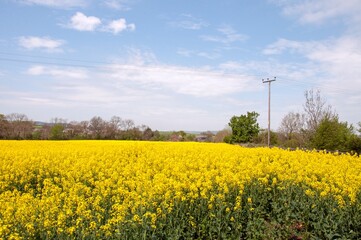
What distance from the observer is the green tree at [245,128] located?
1773 inches

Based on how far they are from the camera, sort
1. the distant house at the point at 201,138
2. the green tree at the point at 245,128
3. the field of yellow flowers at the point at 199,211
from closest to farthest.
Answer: the field of yellow flowers at the point at 199,211
the green tree at the point at 245,128
the distant house at the point at 201,138

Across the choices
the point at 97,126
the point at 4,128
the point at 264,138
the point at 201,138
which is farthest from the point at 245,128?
the point at 4,128

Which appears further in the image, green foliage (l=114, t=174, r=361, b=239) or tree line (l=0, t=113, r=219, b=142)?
tree line (l=0, t=113, r=219, b=142)

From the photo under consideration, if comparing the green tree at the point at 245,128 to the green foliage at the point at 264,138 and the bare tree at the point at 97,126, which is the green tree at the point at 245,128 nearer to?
the green foliage at the point at 264,138

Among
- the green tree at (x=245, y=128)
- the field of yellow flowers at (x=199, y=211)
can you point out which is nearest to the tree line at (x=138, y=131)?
the green tree at (x=245, y=128)

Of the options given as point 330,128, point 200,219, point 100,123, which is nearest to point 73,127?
point 100,123

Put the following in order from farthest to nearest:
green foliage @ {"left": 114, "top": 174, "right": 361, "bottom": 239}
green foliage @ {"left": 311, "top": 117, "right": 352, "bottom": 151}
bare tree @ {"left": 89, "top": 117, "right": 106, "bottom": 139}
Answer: bare tree @ {"left": 89, "top": 117, "right": 106, "bottom": 139}, green foliage @ {"left": 311, "top": 117, "right": 352, "bottom": 151}, green foliage @ {"left": 114, "top": 174, "right": 361, "bottom": 239}

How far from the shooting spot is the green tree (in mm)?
Answer: 45031

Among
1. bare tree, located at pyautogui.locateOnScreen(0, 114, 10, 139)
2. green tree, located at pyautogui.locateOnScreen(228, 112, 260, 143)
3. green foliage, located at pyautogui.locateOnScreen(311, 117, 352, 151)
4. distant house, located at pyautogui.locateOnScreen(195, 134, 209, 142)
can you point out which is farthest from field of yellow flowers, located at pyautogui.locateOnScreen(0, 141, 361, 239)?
distant house, located at pyautogui.locateOnScreen(195, 134, 209, 142)

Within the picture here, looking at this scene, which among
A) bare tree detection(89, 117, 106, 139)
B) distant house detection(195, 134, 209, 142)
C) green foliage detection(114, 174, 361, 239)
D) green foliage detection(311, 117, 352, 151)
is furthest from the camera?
distant house detection(195, 134, 209, 142)

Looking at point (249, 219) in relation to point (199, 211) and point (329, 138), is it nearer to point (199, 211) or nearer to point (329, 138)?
point (199, 211)

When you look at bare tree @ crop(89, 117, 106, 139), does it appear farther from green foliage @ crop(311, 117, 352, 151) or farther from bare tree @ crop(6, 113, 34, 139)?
green foliage @ crop(311, 117, 352, 151)

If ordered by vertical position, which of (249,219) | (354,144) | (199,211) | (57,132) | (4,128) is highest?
(4,128)

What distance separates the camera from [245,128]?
45.3 metres
